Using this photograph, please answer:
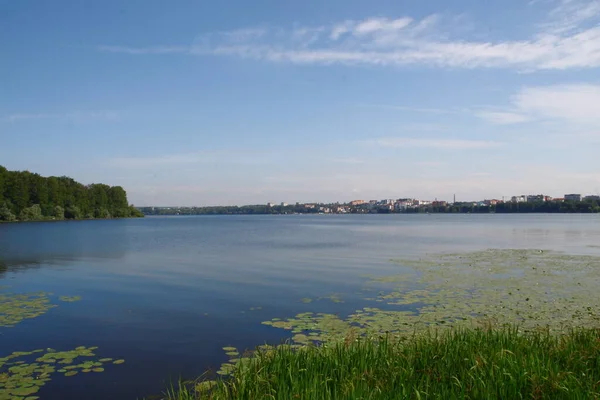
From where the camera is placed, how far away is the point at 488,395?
20.4 feet

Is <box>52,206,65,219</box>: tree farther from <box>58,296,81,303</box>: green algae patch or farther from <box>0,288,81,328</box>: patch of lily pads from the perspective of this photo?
<box>58,296,81,303</box>: green algae patch

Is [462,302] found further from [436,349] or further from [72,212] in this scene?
[72,212]

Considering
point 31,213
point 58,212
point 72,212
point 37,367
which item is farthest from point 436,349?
point 72,212

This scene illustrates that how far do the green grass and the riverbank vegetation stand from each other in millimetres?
20

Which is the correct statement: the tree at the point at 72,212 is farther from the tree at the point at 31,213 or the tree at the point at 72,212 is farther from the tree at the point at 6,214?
the tree at the point at 6,214

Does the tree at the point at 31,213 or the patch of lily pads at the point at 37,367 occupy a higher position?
the tree at the point at 31,213

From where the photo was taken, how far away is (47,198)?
115 meters

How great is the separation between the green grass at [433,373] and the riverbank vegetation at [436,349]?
0.07 ft

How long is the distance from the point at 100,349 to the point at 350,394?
7216mm

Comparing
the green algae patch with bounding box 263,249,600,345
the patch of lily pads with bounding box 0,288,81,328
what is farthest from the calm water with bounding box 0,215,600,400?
the green algae patch with bounding box 263,249,600,345

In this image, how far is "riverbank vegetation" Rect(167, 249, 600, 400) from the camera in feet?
22.3

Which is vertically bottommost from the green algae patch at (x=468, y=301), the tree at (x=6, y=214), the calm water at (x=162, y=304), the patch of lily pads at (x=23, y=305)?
the calm water at (x=162, y=304)

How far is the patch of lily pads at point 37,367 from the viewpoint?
843 cm

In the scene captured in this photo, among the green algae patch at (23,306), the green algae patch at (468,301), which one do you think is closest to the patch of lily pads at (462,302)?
the green algae patch at (468,301)
